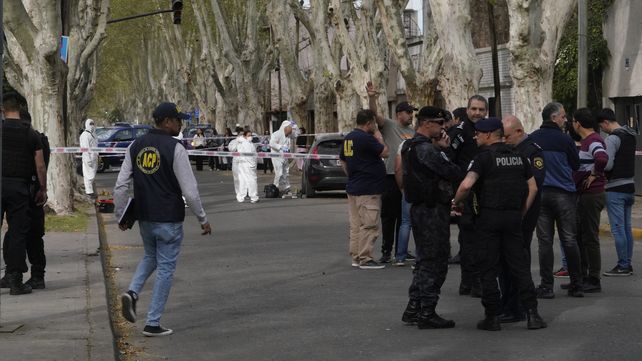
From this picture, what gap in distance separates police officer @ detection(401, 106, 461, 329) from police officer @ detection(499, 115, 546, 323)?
21.5 inches

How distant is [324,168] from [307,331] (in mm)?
18004

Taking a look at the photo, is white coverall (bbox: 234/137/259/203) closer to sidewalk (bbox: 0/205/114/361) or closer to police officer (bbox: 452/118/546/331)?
sidewalk (bbox: 0/205/114/361)

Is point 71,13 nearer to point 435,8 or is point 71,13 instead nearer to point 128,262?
point 435,8

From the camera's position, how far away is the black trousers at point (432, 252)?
9.72m

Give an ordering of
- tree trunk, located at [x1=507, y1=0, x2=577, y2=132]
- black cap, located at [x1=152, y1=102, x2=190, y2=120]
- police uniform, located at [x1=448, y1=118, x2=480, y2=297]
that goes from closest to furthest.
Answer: black cap, located at [x1=152, y1=102, x2=190, y2=120] < police uniform, located at [x1=448, y1=118, x2=480, y2=297] < tree trunk, located at [x1=507, y1=0, x2=577, y2=132]

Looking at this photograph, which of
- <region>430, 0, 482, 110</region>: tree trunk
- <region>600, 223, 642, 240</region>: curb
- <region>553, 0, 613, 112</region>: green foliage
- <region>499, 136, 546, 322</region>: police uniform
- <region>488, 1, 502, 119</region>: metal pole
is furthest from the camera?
<region>488, 1, 502, 119</region>: metal pole

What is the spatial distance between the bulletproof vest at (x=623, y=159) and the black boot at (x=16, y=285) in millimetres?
5873

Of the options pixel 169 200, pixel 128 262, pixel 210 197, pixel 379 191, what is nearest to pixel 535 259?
pixel 379 191

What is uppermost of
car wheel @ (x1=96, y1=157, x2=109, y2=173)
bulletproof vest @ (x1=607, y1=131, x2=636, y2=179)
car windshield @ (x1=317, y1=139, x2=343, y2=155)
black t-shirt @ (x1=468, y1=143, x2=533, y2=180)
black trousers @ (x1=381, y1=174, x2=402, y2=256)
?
black t-shirt @ (x1=468, y1=143, x2=533, y2=180)

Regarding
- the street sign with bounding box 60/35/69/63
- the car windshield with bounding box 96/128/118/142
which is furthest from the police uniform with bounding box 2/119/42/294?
the car windshield with bounding box 96/128/118/142

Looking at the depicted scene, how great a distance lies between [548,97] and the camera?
22375 mm

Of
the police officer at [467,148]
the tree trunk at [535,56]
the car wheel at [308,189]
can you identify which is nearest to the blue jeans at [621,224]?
the police officer at [467,148]

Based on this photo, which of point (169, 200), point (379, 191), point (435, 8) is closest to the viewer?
point (169, 200)

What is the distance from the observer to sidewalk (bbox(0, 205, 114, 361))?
28.3 ft
